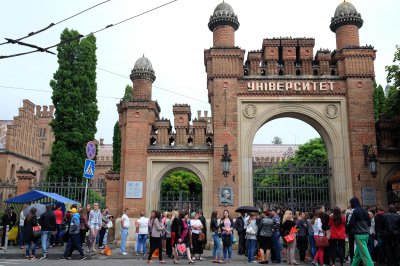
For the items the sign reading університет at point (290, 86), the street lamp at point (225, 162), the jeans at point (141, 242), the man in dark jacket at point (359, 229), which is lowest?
the jeans at point (141, 242)

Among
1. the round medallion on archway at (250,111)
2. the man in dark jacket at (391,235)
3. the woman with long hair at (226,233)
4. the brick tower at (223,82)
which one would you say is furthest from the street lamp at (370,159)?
the woman with long hair at (226,233)

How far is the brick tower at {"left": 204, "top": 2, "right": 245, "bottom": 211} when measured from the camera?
17.4 m

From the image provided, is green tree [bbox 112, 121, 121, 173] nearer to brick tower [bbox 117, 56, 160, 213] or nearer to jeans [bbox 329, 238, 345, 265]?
brick tower [bbox 117, 56, 160, 213]

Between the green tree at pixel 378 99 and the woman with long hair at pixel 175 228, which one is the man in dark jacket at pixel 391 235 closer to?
the woman with long hair at pixel 175 228

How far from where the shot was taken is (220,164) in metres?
17.4

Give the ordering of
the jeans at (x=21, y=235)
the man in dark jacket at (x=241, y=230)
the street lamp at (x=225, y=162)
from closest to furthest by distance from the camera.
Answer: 1. the man in dark jacket at (x=241, y=230)
2. the jeans at (x=21, y=235)
3. the street lamp at (x=225, y=162)

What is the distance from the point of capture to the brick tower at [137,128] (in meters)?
17.6

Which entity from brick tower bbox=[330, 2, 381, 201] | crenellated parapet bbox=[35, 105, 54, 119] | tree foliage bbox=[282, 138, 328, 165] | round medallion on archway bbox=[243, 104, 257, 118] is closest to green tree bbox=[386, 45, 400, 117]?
brick tower bbox=[330, 2, 381, 201]

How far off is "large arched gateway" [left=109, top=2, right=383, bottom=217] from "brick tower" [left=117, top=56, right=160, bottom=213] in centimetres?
5

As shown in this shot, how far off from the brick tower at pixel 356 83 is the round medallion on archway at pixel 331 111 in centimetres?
55

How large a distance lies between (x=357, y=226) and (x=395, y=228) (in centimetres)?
210

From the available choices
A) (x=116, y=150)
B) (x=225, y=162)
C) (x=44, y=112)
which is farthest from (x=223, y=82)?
(x=44, y=112)

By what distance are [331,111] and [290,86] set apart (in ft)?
7.27

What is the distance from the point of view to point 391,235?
1087 cm
